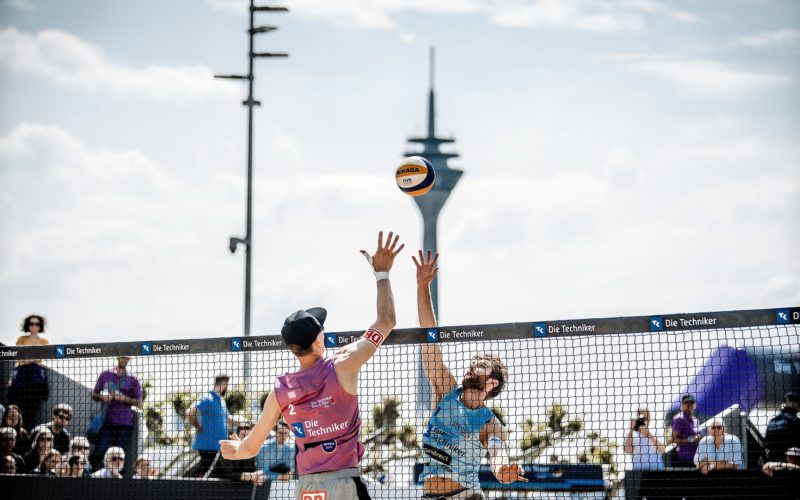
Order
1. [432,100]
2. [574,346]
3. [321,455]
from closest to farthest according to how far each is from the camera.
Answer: [321,455] → [574,346] → [432,100]

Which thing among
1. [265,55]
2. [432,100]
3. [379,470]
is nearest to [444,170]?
[432,100]

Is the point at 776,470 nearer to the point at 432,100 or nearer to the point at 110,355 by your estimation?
the point at 110,355

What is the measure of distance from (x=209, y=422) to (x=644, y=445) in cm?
457

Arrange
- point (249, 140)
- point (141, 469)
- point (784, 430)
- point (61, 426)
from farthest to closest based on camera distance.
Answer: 1. point (249, 140)
2. point (61, 426)
3. point (141, 469)
4. point (784, 430)

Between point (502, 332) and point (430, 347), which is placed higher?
point (502, 332)

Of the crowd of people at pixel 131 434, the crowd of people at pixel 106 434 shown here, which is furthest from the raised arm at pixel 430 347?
the crowd of people at pixel 106 434

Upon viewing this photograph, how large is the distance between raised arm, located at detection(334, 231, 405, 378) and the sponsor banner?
1.23 meters

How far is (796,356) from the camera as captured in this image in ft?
37.4

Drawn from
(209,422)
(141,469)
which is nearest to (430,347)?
(209,422)

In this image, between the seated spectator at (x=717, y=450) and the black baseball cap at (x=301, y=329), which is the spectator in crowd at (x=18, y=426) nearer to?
the black baseball cap at (x=301, y=329)

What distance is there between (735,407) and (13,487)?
25.2ft

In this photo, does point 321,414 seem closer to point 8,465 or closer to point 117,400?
point 117,400

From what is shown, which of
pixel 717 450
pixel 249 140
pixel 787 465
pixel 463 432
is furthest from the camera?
pixel 249 140

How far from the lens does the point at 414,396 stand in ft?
35.1
